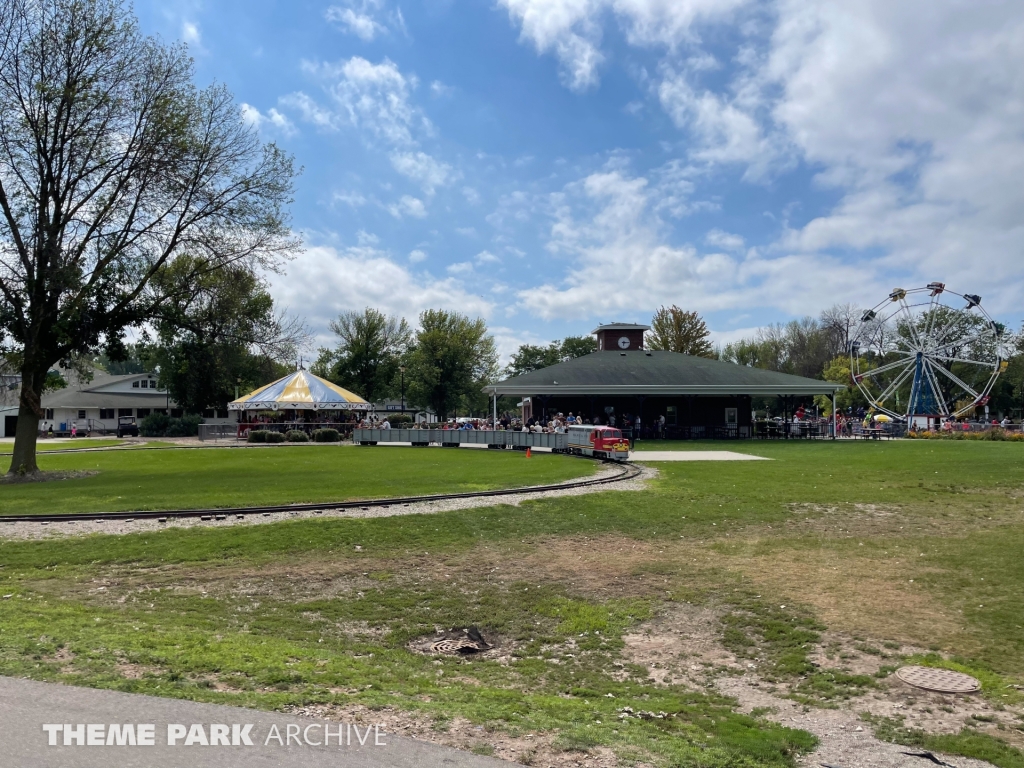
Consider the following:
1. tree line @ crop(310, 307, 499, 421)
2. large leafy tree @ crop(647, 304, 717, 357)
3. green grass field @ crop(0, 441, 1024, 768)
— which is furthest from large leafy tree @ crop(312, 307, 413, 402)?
green grass field @ crop(0, 441, 1024, 768)

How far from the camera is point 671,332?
84.6m

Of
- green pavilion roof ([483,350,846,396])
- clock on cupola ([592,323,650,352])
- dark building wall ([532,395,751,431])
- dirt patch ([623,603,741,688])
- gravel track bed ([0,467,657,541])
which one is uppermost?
clock on cupola ([592,323,650,352])

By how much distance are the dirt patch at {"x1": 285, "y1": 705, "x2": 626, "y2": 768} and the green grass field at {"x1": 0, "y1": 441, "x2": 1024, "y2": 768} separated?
8 centimetres

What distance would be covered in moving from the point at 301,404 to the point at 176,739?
174ft

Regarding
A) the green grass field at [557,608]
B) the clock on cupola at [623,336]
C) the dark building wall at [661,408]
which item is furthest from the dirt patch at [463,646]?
the clock on cupola at [623,336]

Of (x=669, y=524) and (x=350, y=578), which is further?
(x=669, y=524)

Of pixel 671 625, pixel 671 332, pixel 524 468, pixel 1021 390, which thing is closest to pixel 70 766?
pixel 671 625

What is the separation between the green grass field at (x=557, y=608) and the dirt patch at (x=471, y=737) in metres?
0.08

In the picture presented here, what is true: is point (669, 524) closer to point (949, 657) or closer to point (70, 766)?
point (949, 657)

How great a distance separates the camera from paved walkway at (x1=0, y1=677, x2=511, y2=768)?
445 centimetres

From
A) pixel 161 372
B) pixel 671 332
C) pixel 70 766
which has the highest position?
pixel 671 332

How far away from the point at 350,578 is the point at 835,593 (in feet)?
23.0

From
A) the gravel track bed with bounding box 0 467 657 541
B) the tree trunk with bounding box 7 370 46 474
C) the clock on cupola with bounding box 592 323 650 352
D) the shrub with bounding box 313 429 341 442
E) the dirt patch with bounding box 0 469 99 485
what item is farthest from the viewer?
the clock on cupola with bounding box 592 323 650 352

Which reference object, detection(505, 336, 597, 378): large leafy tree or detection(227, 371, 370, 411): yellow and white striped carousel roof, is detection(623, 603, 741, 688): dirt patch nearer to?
detection(227, 371, 370, 411): yellow and white striped carousel roof
